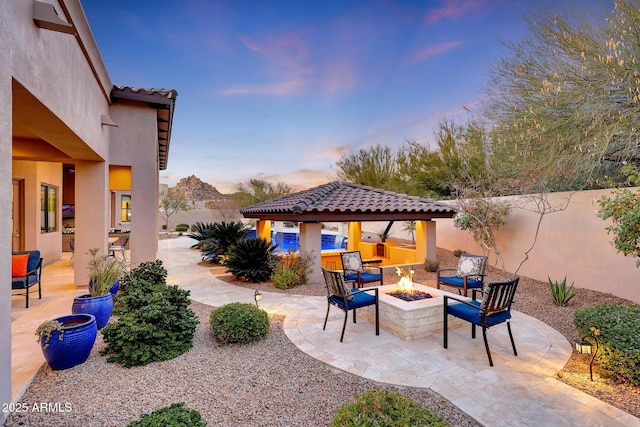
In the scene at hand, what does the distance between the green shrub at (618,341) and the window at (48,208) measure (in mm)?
15415

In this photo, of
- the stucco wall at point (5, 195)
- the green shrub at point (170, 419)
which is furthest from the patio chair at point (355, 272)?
the stucco wall at point (5, 195)

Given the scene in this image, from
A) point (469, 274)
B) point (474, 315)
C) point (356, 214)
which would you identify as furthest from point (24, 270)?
point (469, 274)

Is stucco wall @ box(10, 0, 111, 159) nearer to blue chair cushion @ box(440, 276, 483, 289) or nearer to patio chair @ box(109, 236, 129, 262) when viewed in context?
patio chair @ box(109, 236, 129, 262)

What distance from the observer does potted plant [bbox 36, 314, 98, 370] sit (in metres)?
3.86

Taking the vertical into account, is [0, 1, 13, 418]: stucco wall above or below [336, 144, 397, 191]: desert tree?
below

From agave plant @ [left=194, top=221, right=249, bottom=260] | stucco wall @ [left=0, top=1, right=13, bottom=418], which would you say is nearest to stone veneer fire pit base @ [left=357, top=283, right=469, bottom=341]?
stucco wall @ [left=0, top=1, right=13, bottom=418]

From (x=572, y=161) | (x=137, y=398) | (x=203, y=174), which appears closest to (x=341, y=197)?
(x=572, y=161)

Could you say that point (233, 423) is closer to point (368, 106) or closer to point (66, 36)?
point (66, 36)

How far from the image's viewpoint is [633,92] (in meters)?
5.39

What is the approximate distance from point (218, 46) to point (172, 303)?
10.9 metres

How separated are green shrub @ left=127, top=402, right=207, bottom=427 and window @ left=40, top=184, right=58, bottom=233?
12.0m

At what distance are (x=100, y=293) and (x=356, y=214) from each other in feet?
22.4

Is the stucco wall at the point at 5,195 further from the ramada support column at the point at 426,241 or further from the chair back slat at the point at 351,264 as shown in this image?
the ramada support column at the point at 426,241

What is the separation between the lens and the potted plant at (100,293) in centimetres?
524
